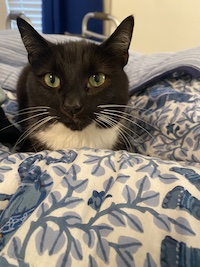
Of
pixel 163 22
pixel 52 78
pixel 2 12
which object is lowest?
pixel 2 12

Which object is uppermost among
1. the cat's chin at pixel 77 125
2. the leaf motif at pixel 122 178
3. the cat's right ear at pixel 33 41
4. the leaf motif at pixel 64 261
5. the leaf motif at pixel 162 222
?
the cat's right ear at pixel 33 41

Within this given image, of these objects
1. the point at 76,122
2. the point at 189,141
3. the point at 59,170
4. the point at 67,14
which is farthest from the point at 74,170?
the point at 67,14

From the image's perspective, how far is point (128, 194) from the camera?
0.50 m

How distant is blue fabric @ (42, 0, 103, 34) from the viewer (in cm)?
237

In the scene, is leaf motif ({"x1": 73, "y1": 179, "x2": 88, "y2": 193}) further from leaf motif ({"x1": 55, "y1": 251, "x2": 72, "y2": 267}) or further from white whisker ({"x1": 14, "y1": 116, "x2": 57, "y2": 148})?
white whisker ({"x1": 14, "y1": 116, "x2": 57, "y2": 148})

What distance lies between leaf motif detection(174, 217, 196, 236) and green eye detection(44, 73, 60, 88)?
0.51 metres

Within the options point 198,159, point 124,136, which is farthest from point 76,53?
point 198,159

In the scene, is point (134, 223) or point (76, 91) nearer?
point (134, 223)

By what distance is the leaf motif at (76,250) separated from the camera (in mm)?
415

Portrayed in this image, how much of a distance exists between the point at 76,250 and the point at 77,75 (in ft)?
1.59

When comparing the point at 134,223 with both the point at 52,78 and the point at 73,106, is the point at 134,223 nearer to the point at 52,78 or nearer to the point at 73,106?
the point at 73,106

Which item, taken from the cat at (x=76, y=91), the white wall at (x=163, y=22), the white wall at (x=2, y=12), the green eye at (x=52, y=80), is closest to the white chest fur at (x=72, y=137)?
the cat at (x=76, y=91)

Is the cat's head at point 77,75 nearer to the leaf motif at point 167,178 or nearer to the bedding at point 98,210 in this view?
the bedding at point 98,210

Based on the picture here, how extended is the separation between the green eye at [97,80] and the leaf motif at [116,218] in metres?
0.44
